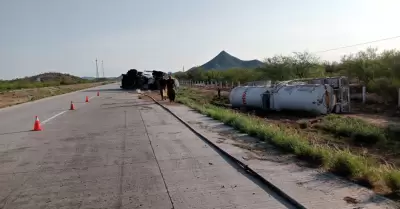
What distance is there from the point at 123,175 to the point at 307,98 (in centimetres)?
1413

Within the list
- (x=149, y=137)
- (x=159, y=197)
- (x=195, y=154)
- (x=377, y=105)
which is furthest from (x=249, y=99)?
(x=159, y=197)

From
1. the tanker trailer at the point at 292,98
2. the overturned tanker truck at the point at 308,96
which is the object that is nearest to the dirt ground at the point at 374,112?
the overturned tanker truck at the point at 308,96

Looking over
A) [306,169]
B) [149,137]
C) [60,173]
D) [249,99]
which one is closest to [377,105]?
[249,99]

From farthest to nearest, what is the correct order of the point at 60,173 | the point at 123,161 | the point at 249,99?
1. the point at 249,99
2. the point at 123,161
3. the point at 60,173

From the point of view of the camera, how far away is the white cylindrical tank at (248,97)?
23.6m

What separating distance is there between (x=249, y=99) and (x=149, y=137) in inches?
532

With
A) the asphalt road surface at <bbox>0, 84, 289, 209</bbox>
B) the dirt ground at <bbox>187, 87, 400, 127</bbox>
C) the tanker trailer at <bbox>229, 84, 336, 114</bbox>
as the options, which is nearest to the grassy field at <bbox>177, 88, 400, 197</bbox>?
the tanker trailer at <bbox>229, 84, 336, 114</bbox>

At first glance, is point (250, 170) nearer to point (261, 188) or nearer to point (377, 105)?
point (261, 188)

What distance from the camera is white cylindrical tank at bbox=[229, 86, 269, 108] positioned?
2358 cm

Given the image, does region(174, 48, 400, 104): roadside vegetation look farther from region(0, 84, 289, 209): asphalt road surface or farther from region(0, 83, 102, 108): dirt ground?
region(0, 83, 102, 108): dirt ground

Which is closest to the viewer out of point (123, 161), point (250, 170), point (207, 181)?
point (207, 181)

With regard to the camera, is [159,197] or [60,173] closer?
[159,197]

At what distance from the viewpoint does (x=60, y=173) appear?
25.0 feet

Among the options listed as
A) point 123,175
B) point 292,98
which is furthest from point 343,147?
point 292,98
